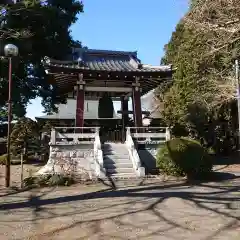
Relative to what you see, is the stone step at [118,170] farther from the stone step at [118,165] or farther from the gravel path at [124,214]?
the gravel path at [124,214]

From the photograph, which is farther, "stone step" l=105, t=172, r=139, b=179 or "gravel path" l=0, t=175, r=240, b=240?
"stone step" l=105, t=172, r=139, b=179

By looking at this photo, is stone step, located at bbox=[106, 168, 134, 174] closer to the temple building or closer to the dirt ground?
the temple building

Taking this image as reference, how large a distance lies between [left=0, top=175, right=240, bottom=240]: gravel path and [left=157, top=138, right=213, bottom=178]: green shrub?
2.21 meters

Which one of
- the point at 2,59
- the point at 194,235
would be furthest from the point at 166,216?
the point at 2,59

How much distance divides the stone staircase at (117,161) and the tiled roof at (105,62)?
155 inches

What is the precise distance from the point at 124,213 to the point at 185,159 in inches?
248

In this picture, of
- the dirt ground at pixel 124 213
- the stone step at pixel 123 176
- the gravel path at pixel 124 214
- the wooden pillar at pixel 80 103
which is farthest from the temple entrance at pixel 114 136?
the gravel path at pixel 124 214

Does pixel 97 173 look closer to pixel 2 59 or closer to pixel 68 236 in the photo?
pixel 68 236

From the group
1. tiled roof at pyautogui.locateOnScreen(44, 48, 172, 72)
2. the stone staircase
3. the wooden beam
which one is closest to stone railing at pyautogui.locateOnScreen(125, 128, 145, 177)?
the stone staircase

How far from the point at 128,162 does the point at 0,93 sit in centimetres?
1075

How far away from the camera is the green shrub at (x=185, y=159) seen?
13.3 m

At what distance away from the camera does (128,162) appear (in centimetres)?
1476

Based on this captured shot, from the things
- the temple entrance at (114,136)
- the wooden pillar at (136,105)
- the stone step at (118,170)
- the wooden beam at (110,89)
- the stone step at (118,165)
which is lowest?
the stone step at (118,170)

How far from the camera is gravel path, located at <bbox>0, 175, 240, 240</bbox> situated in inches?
239
